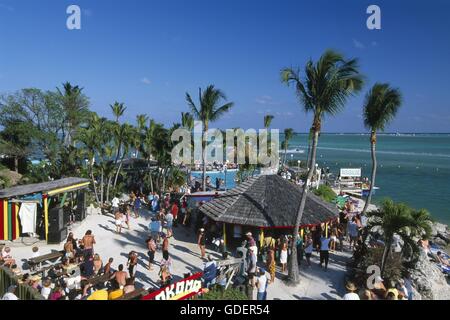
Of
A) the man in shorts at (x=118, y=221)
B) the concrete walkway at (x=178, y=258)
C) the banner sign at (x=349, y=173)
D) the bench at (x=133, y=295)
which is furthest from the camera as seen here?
the banner sign at (x=349, y=173)

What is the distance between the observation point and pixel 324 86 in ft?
36.7

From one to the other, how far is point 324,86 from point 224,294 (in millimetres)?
7126

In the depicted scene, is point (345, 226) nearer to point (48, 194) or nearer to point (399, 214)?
point (399, 214)

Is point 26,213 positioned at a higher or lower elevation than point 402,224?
lower

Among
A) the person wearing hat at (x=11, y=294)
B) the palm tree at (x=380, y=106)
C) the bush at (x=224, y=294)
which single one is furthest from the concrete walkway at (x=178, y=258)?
the palm tree at (x=380, y=106)

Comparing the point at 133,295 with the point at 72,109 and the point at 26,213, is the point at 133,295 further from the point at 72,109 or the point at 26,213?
the point at 72,109

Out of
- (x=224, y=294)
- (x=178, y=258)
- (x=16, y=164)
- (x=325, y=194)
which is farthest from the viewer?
(x=16, y=164)

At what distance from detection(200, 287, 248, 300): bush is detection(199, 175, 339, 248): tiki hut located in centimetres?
465

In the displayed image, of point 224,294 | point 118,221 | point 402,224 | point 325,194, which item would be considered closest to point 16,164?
point 118,221

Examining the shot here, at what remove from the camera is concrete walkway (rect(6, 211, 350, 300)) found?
37.3 feet

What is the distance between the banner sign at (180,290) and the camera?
758 cm

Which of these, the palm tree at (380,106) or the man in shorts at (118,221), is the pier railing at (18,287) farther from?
the palm tree at (380,106)

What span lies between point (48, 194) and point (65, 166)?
11904 mm
